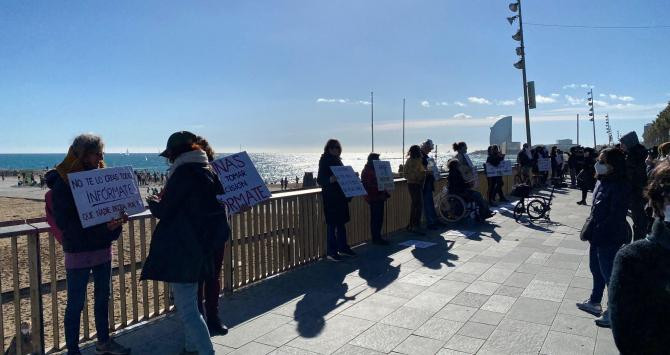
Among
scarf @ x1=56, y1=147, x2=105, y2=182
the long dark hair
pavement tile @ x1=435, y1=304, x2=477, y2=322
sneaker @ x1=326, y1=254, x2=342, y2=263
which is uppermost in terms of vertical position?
the long dark hair

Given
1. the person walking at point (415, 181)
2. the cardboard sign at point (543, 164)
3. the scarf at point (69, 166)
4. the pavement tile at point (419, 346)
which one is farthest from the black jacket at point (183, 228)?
the cardboard sign at point (543, 164)

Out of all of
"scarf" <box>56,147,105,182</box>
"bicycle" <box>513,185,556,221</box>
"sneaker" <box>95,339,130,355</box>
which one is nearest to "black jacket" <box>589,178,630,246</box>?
"sneaker" <box>95,339,130,355</box>

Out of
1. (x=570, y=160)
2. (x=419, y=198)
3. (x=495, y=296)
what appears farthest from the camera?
(x=570, y=160)

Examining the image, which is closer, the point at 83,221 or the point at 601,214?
the point at 83,221

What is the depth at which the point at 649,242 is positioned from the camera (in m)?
1.56

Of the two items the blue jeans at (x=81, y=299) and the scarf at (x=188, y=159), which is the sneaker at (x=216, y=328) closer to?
the blue jeans at (x=81, y=299)

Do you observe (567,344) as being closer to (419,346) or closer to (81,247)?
(419,346)

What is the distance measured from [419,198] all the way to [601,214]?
4.98m

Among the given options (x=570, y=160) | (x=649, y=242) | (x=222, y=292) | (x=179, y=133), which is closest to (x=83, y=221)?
(x=179, y=133)

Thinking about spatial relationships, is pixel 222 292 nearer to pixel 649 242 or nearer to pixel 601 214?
pixel 601 214

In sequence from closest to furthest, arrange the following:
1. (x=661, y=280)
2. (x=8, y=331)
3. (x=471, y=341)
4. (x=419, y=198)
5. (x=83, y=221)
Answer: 1. (x=661, y=280)
2. (x=83, y=221)
3. (x=471, y=341)
4. (x=8, y=331)
5. (x=419, y=198)

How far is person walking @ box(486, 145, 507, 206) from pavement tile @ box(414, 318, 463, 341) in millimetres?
9375

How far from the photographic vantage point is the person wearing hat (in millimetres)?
5512

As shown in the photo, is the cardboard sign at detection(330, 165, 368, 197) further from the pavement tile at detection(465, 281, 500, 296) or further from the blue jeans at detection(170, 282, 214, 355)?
the blue jeans at detection(170, 282, 214, 355)
